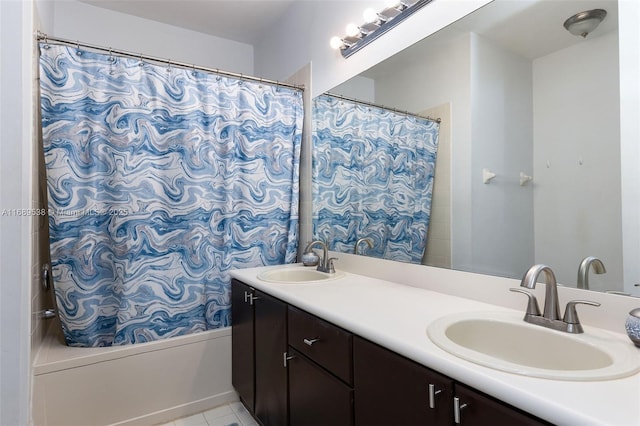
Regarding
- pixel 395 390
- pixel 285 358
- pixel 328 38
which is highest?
pixel 328 38

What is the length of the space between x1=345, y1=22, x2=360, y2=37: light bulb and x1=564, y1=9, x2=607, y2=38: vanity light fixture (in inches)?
39.3

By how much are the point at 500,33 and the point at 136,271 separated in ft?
6.71

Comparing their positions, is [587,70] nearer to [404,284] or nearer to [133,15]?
[404,284]

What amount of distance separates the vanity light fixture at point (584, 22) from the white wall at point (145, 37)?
2.56 metres

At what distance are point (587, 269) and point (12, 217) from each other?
1852mm

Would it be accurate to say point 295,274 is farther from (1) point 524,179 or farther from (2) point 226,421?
(1) point 524,179

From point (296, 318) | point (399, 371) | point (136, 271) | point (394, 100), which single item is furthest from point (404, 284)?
point (136, 271)

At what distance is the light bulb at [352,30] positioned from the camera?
1772 millimetres

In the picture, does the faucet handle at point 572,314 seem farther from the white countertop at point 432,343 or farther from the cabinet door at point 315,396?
the cabinet door at point 315,396

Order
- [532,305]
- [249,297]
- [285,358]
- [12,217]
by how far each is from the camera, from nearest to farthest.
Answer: [532,305] → [12,217] → [285,358] → [249,297]

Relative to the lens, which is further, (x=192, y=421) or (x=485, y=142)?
(x=192, y=421)

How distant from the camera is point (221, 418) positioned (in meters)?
1.89

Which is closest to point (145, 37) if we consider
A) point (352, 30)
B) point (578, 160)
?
point (352, 30)

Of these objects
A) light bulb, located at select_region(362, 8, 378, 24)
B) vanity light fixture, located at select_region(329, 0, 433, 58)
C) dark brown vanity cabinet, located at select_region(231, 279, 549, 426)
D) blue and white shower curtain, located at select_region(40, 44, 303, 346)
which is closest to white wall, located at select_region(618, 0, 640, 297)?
dark brown vanity cabinet, located at select_region(231, 279, 549, 426)
